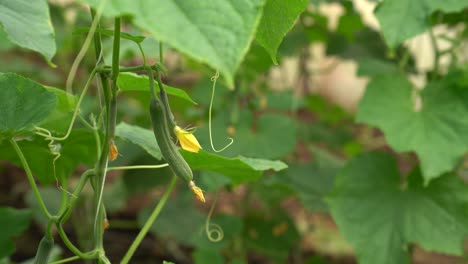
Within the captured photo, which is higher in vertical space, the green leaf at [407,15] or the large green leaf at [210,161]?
the green leaf at [407,15]

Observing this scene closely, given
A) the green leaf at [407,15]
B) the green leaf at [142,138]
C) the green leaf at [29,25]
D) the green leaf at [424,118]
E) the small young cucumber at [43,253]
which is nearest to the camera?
the green leaf at [29,25]

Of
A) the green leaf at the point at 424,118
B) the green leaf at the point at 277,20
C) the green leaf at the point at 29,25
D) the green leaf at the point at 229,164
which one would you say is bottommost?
the green leaf at the point at 424,118

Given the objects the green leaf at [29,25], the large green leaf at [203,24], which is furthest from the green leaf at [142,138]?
the large green leaf at [203,24]

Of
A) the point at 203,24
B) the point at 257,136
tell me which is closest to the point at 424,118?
the point at 257,136

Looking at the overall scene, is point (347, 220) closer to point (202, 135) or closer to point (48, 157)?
point (202, 135)

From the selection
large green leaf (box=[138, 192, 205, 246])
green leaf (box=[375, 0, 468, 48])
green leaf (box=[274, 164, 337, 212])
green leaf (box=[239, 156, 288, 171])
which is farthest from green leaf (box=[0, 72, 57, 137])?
large green leaf (box=[138, 192, 205, 246])

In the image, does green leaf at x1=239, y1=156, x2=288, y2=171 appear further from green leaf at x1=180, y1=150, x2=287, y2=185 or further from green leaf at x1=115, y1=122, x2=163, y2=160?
green leaf at x1=115, y1=122, x2=163, y2=160

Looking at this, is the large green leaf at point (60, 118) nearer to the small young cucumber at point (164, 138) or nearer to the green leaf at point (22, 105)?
the green leaf at point (22, 105)
